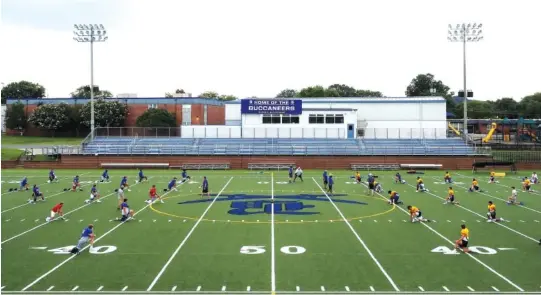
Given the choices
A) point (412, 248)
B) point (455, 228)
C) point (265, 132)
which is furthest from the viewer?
point (265, 132)

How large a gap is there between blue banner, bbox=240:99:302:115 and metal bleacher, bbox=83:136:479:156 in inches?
143

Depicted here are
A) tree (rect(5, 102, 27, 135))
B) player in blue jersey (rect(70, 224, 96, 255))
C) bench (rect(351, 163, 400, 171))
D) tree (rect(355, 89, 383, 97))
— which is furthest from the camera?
tree (rect(355, 89, 383, 97))

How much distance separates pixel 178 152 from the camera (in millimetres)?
53906

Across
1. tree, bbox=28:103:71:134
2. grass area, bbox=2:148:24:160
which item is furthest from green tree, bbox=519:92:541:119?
grass area, bbox=2:148:24:160

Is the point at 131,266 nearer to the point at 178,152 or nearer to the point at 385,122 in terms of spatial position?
the point at 178,152

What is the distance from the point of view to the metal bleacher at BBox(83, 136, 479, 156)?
2109 inches

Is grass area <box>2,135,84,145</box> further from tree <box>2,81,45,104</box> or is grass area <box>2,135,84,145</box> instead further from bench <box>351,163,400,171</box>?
bench <box>351,163,400,171</box>

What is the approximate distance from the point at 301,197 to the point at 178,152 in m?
27.8

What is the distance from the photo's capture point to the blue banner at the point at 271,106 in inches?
2324

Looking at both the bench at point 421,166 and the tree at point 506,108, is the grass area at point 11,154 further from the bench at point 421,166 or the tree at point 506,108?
the tree at point 506,108

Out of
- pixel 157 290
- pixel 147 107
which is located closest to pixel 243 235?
pixel 157 290

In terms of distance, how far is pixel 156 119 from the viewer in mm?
77000

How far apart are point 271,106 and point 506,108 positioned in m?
87.7

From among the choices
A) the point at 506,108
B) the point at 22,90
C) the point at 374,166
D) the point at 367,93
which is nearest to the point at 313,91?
the point at 367,93
